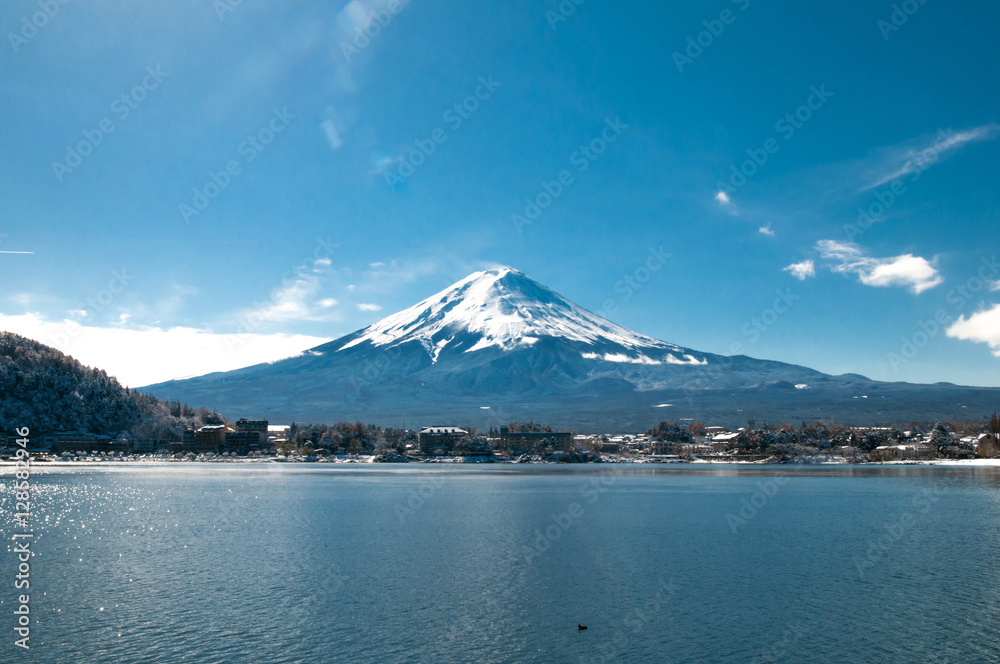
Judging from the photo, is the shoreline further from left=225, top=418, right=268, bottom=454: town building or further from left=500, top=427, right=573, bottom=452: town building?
left=500, top=427, right=573, bottom=452: town building

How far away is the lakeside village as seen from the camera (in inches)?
5822

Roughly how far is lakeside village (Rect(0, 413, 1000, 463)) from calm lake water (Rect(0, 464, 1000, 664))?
9956 cm

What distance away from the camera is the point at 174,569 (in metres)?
30.9

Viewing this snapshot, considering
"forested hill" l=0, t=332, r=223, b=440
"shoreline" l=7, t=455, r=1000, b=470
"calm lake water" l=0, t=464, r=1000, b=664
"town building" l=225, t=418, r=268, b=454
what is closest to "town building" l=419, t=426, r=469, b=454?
"shoreline" l=7, t=455, r=1000, b=470

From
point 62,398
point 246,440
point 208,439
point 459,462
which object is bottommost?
point 459,462

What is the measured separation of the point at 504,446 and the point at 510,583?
14092 cm

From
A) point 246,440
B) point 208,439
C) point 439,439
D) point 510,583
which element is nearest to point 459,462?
point 439,439

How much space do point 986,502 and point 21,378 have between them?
6819 inches

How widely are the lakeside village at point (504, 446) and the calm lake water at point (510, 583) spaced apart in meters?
99.6

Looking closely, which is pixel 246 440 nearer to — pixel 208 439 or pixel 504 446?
pixel 208 439

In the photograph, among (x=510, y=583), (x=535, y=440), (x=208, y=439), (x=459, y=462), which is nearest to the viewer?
(x=510, y=583)

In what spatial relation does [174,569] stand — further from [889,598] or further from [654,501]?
[654,501]

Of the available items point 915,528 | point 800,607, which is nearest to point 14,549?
point 800,607

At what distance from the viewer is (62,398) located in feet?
544
